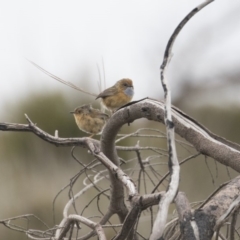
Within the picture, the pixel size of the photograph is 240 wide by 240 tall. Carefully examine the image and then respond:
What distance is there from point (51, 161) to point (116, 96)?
1.90 m

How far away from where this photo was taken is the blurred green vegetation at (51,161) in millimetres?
4852

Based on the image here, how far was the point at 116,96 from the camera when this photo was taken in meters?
3.69

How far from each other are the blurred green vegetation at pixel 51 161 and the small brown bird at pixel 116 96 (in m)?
0.88

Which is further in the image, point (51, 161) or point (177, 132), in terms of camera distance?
point (51, 161)

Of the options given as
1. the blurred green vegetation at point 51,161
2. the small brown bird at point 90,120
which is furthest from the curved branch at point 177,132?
the blurred green vegetation at point 51,161

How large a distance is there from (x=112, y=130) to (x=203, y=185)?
10.3 feet

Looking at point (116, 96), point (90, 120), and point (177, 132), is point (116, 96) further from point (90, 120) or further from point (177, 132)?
point (177, 132)

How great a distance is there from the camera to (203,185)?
488cm

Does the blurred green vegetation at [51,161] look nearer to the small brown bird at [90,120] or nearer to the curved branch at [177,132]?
the small brown bird at [90,120]

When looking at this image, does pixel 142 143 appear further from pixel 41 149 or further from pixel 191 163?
pixel 41 149

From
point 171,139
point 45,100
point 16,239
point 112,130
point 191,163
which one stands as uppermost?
point 171,139

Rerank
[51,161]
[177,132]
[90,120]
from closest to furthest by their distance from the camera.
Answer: [177,132] → [90,120] → [51,161]

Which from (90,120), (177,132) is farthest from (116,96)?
(177,132)

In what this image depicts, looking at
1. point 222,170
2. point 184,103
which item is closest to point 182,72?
point 184,103
